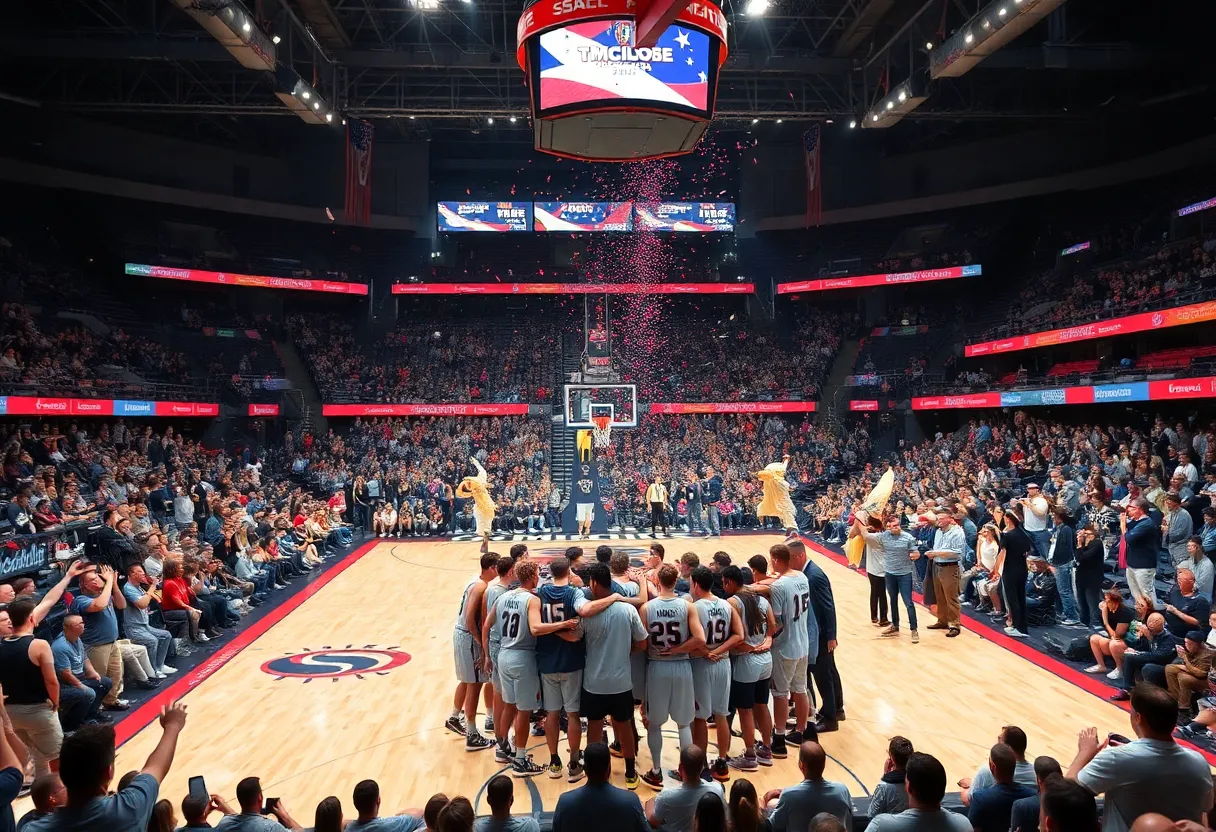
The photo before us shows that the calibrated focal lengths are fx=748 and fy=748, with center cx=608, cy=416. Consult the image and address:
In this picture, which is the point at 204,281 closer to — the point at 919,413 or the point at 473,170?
the point at 473,170

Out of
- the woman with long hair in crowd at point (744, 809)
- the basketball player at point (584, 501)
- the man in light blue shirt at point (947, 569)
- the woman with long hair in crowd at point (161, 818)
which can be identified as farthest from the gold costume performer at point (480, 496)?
the woman with long hair in crowd at point (744, 809)

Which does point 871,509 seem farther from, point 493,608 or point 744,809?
point 744,809

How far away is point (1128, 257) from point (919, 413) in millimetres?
7486

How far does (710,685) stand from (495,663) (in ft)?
5.83

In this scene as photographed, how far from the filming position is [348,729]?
24.0 ft

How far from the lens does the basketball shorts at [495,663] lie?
19.9 feet

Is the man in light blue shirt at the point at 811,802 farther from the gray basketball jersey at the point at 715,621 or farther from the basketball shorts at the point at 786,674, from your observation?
the basketball shorts at the point at 786,674

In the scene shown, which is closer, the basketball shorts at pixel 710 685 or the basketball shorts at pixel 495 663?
the basketball shorts at pixel 710 685

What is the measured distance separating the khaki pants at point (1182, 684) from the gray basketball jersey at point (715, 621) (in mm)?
4341

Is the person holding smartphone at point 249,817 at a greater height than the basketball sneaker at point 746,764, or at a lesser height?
greater

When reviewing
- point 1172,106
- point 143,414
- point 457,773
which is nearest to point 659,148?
point 457,773

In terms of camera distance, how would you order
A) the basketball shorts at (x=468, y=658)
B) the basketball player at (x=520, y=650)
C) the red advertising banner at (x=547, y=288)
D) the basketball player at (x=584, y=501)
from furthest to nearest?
1. the red advertising banner at (x=547, y=288)
2. the basketball player at (x=584, y=501)
3. the basketball shorts at (x=468, y=658)
4. the basketball player at (x=520, y=650)

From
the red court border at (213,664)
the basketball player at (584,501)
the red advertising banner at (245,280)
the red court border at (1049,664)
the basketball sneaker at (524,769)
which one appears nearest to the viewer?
the basketball sneaker at (524,769)

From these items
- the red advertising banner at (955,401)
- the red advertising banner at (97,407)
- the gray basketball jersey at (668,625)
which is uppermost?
the red advertising banner at (955,401)
